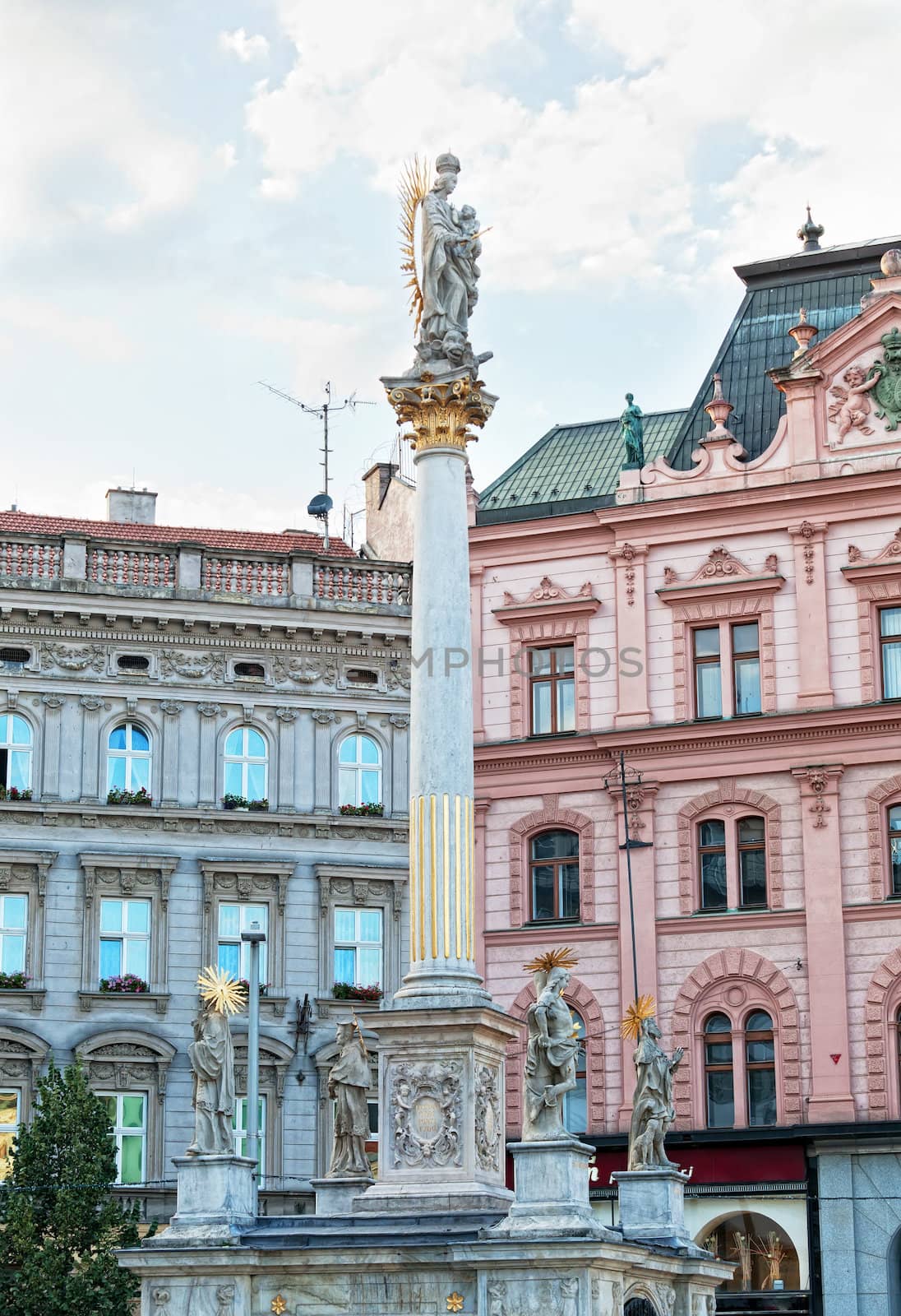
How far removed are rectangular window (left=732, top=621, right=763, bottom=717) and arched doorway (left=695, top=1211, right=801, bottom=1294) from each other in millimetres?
9519

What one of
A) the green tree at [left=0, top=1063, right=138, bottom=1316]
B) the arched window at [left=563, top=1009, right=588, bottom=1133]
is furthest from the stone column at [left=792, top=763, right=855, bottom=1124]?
the green tree at [left=0, top=1063, right=138, bottom=1316]

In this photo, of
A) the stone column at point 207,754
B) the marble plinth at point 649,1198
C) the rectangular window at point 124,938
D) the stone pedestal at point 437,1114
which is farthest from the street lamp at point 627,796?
the stone pedestal at point 437,1114

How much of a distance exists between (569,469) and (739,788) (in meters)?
9.25

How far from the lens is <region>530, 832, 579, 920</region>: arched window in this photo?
147 ft

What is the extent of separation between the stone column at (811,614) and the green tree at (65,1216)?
15.3 m

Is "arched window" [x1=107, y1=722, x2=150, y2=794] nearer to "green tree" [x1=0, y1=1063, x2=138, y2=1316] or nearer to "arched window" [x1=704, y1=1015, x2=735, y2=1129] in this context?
"green tree" [x1=0, y1=1063, x2=138, y2=1316]

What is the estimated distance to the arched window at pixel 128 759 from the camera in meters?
44.8

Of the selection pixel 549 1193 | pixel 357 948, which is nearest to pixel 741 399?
pixel 357 948

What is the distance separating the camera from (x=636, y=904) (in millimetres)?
43781

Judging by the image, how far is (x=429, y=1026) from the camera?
2612 cm

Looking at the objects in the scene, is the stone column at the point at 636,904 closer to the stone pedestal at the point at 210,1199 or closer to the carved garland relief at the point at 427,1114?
the stone pedestal at the point at 210,1199

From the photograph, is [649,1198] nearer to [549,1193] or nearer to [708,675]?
[549,1193]

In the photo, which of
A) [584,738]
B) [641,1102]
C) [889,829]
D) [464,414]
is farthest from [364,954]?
[464,414]

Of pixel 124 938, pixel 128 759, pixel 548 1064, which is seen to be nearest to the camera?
pixel 548 1064
